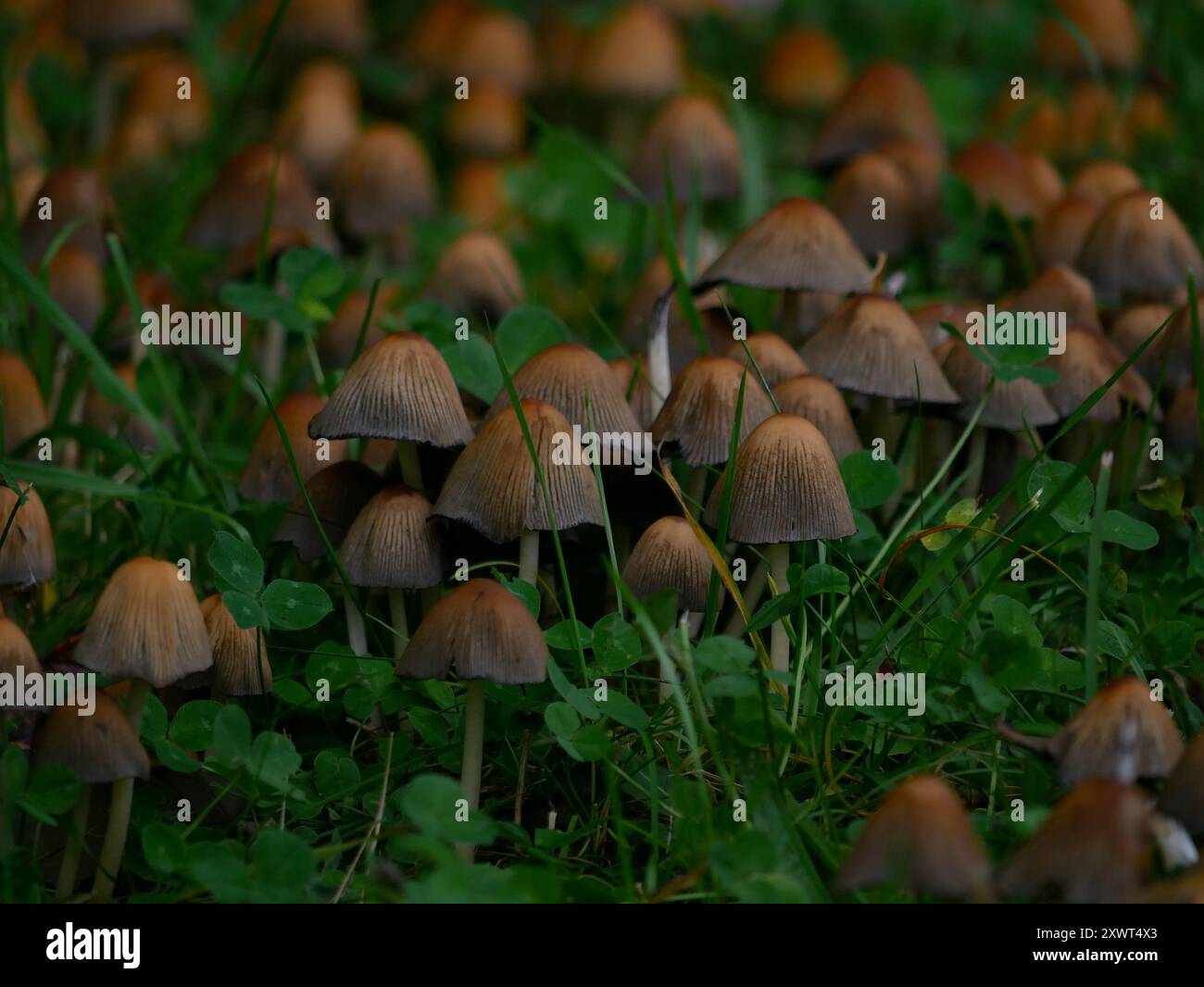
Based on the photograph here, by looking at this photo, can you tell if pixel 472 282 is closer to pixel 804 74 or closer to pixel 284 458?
pixel 284 458

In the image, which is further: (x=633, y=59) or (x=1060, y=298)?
(x=633, y=59)

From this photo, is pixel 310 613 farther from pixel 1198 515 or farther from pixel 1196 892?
pixel 1198 515

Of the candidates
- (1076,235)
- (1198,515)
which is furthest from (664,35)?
(1198,515)

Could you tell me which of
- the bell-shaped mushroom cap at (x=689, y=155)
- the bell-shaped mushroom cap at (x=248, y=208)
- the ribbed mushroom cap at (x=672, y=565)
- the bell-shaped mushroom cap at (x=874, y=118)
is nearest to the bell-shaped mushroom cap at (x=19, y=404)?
the bell-shaped mushroom cap at (x=248, y=208)

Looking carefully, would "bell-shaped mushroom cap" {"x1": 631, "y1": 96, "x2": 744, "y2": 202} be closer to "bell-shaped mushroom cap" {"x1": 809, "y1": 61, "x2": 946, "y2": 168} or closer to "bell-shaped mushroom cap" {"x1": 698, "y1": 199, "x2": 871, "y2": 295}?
"bell-shaped mushroom cap" {"x1": 809, "y1": 61, "x2": 946, "y2": 168}

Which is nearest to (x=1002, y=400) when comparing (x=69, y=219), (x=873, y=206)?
(x=873, y=206)

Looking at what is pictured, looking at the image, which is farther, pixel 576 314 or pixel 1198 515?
pixel 576 314
